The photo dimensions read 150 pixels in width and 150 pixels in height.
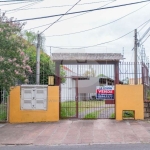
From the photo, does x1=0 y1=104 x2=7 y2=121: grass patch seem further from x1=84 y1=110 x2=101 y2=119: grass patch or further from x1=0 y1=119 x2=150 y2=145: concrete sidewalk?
x1=84 y1=110 x2=101 y2=119: grass patch

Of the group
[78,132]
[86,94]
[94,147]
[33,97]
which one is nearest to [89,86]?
[86,94]

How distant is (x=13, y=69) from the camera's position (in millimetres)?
11039

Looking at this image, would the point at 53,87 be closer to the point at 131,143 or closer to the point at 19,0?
the point at 19,0

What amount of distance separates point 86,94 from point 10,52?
15.5 ft

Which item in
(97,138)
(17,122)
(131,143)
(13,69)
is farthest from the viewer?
(17,122)

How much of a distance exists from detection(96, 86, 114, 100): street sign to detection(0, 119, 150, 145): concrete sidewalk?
1.16 m

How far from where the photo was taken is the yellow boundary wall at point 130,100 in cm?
1351

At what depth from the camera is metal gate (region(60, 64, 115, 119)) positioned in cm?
1377

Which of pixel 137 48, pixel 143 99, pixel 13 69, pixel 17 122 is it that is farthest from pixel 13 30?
pixel 137 48

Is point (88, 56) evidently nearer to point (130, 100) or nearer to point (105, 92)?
point (105, 92)

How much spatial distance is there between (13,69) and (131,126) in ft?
18.4

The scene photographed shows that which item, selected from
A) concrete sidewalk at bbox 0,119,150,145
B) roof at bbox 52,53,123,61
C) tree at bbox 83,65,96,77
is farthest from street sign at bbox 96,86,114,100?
roof at bbox 52,53,123,61

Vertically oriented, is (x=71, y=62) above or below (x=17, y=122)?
above

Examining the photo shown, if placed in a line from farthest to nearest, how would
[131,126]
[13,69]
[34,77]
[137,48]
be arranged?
1. [137,48]
2. [34,77]
3. [131,126]
4. [13,69]
